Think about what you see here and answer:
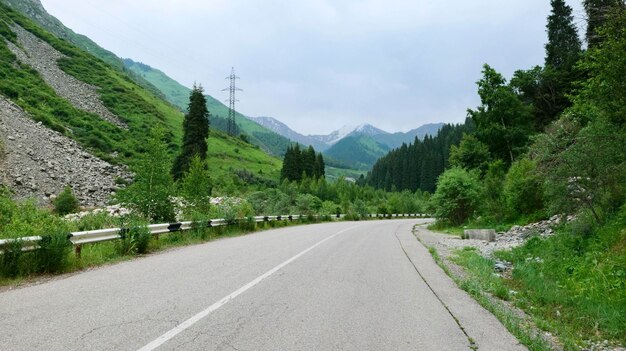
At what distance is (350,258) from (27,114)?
166ft

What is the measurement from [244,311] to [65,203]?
105 ft

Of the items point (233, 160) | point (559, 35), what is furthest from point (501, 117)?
point (233, 160)

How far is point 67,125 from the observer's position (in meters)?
58.1

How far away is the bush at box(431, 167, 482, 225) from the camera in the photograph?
32.8 metres

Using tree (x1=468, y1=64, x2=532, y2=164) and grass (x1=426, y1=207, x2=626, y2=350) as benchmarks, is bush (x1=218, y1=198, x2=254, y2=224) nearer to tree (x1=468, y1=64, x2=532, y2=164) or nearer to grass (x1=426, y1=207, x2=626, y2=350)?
grass (x1=426, y1=207, x2=626, y2=350)

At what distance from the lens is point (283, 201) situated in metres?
43.5

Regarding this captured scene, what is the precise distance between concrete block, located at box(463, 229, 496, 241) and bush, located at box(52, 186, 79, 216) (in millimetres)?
28465

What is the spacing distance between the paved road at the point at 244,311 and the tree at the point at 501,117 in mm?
33537

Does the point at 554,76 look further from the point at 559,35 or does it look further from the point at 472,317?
the point at 472,317

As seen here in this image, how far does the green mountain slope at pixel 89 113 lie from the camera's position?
54406 mm

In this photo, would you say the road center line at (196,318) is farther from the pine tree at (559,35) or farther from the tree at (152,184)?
the pine tree at (559,35)

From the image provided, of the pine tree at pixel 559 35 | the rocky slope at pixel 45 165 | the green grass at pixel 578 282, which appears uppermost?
the pine tree at pixel 559 35

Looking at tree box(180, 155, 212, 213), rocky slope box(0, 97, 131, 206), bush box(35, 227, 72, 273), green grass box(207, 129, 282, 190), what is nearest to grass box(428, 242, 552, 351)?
bush box(35, 227, 72, 273)

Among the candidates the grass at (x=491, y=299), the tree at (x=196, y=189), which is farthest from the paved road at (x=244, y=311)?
the tree at (x=196, y=189)
